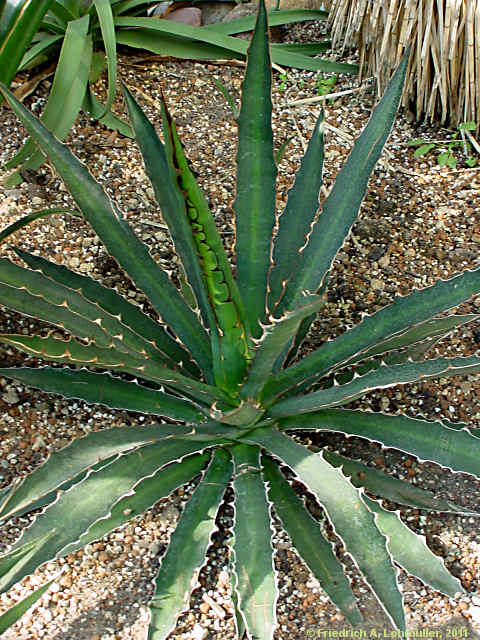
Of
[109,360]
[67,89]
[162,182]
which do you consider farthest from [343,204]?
[67,89]

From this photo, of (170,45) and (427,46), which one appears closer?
(427,46)

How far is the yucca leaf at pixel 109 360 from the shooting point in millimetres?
1341

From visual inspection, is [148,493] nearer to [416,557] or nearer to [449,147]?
[416,557]

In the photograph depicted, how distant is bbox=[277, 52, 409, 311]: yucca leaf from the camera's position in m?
1.56

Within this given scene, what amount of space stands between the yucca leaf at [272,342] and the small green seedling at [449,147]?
1.21 m

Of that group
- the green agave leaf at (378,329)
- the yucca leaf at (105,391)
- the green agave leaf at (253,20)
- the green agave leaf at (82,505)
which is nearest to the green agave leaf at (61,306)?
the yucca leaf at (105,391)

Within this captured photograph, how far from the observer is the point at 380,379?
1.39 meters

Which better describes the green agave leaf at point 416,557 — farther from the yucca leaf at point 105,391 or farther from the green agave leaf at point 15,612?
the green agave leaf at point 15,612

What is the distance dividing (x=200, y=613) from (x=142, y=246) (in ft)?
2.61

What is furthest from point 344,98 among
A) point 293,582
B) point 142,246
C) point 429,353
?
point 293,582

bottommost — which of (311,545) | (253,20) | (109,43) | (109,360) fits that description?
(311,545)

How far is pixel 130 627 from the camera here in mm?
1439

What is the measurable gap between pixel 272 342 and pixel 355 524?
36 centimetres

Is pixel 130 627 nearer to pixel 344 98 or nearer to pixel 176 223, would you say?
pixel 176 223
